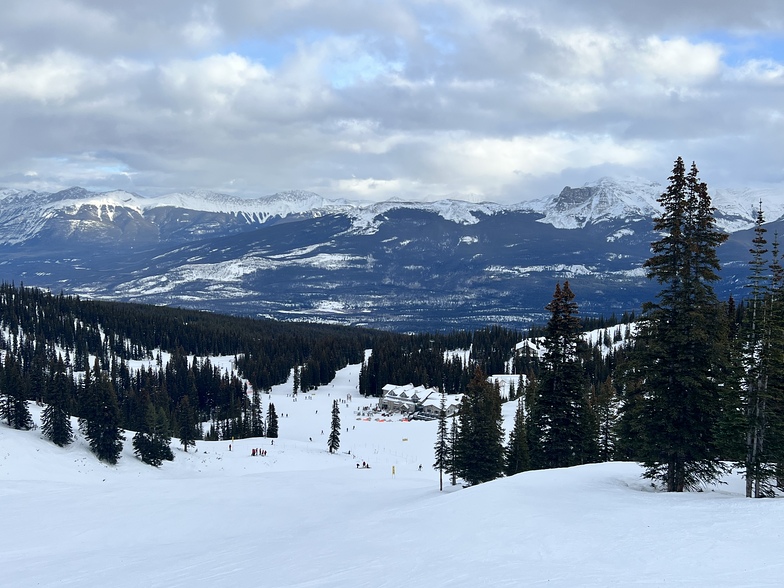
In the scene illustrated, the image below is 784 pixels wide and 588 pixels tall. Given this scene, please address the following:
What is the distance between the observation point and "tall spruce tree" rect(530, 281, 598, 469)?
40.1 m

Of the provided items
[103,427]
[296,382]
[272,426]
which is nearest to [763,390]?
[103,427]

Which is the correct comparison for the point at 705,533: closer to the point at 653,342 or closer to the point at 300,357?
the point at 653,342

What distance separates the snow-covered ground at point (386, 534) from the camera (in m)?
18.2

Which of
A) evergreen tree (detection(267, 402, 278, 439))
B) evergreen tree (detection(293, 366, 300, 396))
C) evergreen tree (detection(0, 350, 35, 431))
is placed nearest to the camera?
evergreen tree (detection(0, 350, 35, 431))

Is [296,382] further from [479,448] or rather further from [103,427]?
[479,448]

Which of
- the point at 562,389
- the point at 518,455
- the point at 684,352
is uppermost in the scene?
the point at 684,352

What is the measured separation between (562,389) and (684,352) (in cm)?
1191

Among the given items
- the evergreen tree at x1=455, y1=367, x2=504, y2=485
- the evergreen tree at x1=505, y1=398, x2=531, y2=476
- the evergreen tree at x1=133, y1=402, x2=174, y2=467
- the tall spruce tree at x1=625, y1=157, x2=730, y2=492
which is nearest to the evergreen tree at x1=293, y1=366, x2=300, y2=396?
the evergreen tree at x1=133, y1=402, x2=174, y2=467

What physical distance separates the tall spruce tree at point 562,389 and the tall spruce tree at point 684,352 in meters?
9.63

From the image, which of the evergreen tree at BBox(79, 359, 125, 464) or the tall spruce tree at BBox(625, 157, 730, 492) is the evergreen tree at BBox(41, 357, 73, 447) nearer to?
the evergreen tree at BBox(79, 359, 125, 464)

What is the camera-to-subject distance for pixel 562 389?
40219mm

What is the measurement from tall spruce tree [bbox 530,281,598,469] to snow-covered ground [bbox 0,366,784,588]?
357cm

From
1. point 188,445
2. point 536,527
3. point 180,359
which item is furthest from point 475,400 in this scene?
point 180,359

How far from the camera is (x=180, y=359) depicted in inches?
6319
